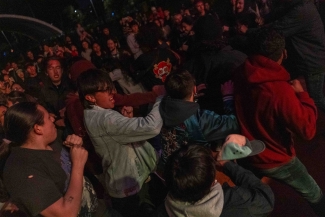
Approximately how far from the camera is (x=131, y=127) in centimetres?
182

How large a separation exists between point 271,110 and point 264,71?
0.81 ft

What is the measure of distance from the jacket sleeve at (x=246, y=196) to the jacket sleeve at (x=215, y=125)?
37 centimetres

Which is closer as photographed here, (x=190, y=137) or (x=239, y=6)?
(x=190, y=137)

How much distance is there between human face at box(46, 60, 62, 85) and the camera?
3.97 metres

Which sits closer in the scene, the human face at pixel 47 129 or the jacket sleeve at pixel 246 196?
the jacket sleeve at pixel 246 196

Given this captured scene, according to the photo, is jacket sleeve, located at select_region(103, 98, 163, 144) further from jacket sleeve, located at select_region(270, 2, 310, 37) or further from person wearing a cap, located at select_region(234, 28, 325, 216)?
jacket sleeve, located at select_region(270, 2, 310, 37)

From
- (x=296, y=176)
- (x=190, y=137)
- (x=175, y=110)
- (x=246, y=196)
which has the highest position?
(x=175, y=110)

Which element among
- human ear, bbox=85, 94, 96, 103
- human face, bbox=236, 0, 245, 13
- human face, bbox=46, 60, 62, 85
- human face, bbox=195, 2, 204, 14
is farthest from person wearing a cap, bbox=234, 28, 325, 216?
human face, bbox=195, 2, 204, 14

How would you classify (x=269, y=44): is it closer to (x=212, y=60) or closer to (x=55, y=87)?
(x=212, y=60)

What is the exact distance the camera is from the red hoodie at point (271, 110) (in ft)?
5.75

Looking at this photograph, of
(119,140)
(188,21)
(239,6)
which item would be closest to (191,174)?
(119,140)

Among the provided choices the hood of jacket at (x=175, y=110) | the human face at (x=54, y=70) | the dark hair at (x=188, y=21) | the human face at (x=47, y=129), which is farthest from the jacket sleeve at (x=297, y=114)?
the dark hair at (x=188, y=21)

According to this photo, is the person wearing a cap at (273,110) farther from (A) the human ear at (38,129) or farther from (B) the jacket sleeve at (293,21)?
(A) the human ear at (38,129)

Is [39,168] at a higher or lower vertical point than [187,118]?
higher
